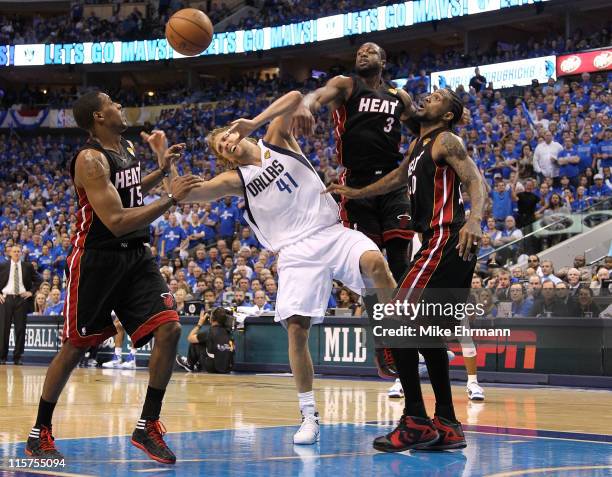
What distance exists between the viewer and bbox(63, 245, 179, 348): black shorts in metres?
5.80

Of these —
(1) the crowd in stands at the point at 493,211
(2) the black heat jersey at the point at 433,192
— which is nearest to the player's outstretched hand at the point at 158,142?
(2) the black heat jersey at the point at 433,192

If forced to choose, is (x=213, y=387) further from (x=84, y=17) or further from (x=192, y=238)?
(x=84, y=17)

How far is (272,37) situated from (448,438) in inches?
1146

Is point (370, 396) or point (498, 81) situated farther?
point (498, 81)

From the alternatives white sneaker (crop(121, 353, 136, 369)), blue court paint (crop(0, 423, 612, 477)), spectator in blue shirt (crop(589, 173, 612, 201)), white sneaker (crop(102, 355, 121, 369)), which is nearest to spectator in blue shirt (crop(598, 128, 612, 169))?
spectator in blue shirt (crop(589, 173, 612, 201))

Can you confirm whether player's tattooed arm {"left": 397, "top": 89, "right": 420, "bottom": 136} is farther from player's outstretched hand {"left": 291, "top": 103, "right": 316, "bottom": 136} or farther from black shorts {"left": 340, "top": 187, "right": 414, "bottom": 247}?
player's outstretched hand {"left": 291, "top": 103, "right": 316, "bottom": 136}

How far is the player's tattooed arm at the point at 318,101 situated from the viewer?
6461 mm

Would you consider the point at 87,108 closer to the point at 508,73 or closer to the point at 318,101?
the point at 318,101

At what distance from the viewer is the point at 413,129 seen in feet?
23.8

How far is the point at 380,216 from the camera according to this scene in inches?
309

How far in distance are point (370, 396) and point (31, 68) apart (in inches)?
1362

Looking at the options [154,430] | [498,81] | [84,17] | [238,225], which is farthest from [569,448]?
[84,17]

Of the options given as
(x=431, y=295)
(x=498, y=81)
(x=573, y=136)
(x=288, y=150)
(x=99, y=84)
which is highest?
(x=99, y=84)

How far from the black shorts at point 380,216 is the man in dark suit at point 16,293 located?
10738 mm
